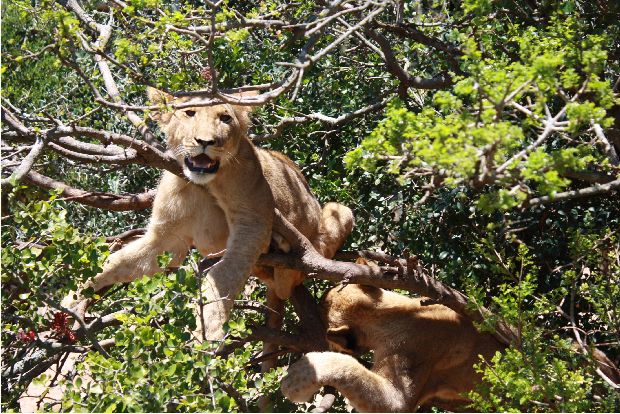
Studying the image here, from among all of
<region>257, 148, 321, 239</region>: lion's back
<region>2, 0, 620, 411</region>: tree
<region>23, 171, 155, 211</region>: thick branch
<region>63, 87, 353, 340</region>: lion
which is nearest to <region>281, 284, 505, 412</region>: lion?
<region>2, 0, 620, 411</region>: tree

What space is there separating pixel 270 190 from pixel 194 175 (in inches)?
31.1

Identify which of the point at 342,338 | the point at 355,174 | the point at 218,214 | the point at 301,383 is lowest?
the point at 342,338

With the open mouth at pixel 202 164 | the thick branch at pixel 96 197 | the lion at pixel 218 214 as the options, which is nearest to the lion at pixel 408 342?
the lion at pixel 218 214

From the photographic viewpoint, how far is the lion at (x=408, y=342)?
798cm

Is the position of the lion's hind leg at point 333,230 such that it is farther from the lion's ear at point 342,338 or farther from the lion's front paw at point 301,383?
the lion's front paw at point 301,383

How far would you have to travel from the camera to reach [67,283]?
5898 mm

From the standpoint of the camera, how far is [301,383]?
7.22 metres

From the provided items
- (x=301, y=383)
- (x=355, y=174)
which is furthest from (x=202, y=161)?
(x=301, y=383)

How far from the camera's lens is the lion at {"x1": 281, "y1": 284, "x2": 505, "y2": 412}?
26.2ft

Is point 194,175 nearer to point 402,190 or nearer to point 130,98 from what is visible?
point 402,190

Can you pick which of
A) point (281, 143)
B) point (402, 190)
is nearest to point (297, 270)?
point (402, 190)

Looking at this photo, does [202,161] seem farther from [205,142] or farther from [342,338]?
[342,338]

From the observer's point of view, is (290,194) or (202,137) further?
(290,194)

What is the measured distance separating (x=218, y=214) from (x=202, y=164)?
644 millimetres
